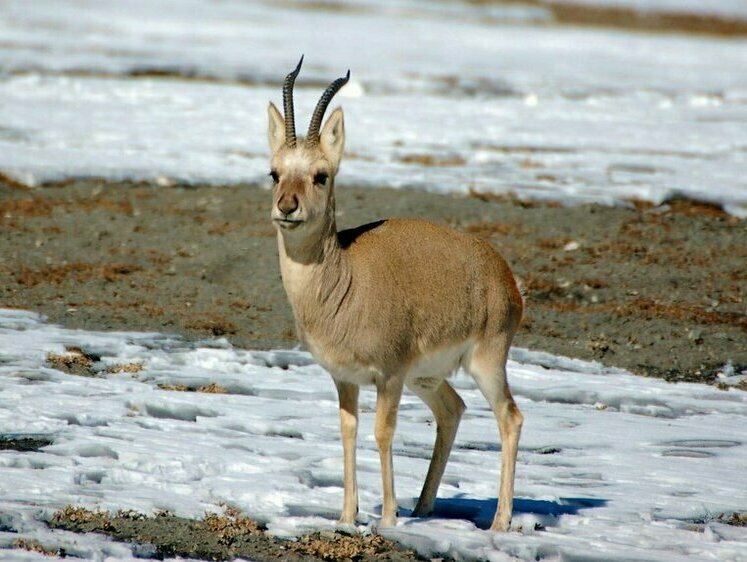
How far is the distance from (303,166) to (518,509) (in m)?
2.66

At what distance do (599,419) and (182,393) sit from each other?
3406 mm

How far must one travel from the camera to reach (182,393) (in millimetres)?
10391

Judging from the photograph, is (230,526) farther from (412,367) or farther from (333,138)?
(333,138)

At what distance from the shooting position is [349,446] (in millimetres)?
7656

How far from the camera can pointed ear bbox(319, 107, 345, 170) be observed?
7.47 metres

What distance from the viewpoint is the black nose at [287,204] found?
689cm

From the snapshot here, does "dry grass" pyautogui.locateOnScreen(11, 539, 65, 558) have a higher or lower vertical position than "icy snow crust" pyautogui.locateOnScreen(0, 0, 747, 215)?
lower

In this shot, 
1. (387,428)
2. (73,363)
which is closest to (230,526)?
(387,428)

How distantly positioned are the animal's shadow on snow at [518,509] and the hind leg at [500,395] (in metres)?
0.23

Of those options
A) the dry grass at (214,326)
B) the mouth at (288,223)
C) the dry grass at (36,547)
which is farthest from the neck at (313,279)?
the dry grass at (214,326)

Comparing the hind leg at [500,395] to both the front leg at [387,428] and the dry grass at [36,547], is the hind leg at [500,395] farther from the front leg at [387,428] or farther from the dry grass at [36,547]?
the dry grass at [36,547]

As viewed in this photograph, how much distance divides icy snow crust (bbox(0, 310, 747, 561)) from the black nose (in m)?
1.93

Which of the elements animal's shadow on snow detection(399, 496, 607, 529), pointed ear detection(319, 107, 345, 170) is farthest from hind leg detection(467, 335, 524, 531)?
pointed ear detection(319, 107, 345, 170)

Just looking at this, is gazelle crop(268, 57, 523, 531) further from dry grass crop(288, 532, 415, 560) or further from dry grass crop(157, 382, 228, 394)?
dry grass crop(157, 382, 228, 394)
